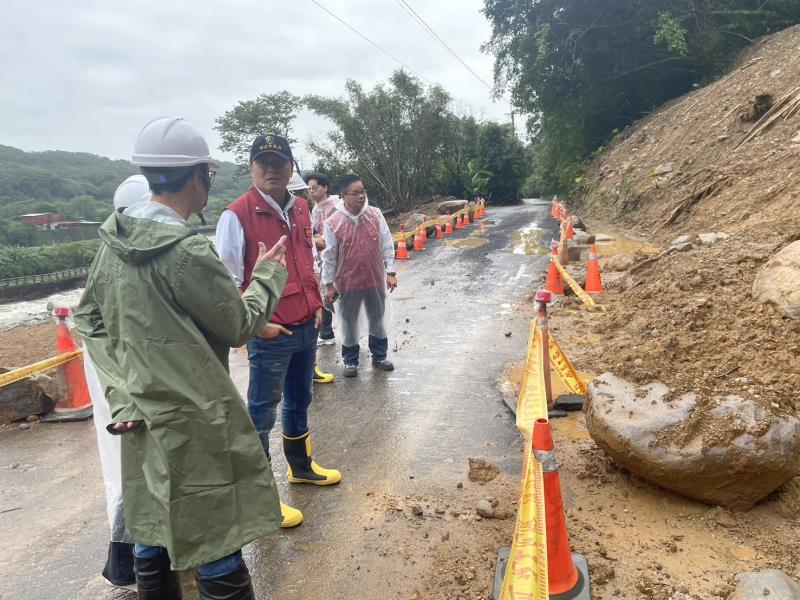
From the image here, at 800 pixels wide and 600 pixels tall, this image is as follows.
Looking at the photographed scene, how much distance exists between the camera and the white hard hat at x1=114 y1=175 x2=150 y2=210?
2596mm

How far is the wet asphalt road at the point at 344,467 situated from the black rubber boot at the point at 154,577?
722 mm

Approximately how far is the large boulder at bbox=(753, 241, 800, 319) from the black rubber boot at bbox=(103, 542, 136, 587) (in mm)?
4941

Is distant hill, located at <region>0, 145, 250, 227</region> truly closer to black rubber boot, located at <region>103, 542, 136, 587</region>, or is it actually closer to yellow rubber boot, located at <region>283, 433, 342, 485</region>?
yellow rubber boot, located at <region>283, 433, 342, 485</region>

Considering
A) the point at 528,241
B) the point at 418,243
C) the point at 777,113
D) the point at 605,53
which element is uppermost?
the point at 605,53

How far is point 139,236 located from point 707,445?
286 centimetres

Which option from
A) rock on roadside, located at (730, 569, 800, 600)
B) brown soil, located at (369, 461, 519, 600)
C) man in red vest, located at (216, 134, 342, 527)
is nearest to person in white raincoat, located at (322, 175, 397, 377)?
man in red vest, located at (216, 134, 342, 527)

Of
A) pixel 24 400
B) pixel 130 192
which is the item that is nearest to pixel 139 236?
pixel 130 192

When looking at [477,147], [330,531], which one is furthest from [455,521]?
[477,147]

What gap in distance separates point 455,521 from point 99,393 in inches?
80.4

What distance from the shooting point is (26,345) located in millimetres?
10344

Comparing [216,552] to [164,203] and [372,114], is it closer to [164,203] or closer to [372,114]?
[164,203]

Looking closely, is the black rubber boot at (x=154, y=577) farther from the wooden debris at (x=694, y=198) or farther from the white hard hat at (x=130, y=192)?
the wooden debris at (x=694, y=198)

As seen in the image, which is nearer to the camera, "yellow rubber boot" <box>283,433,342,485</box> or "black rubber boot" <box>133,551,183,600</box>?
"black rubber boot" <box>133,551,183,600</box>

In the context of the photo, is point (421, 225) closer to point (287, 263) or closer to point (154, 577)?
point (287, 263)
